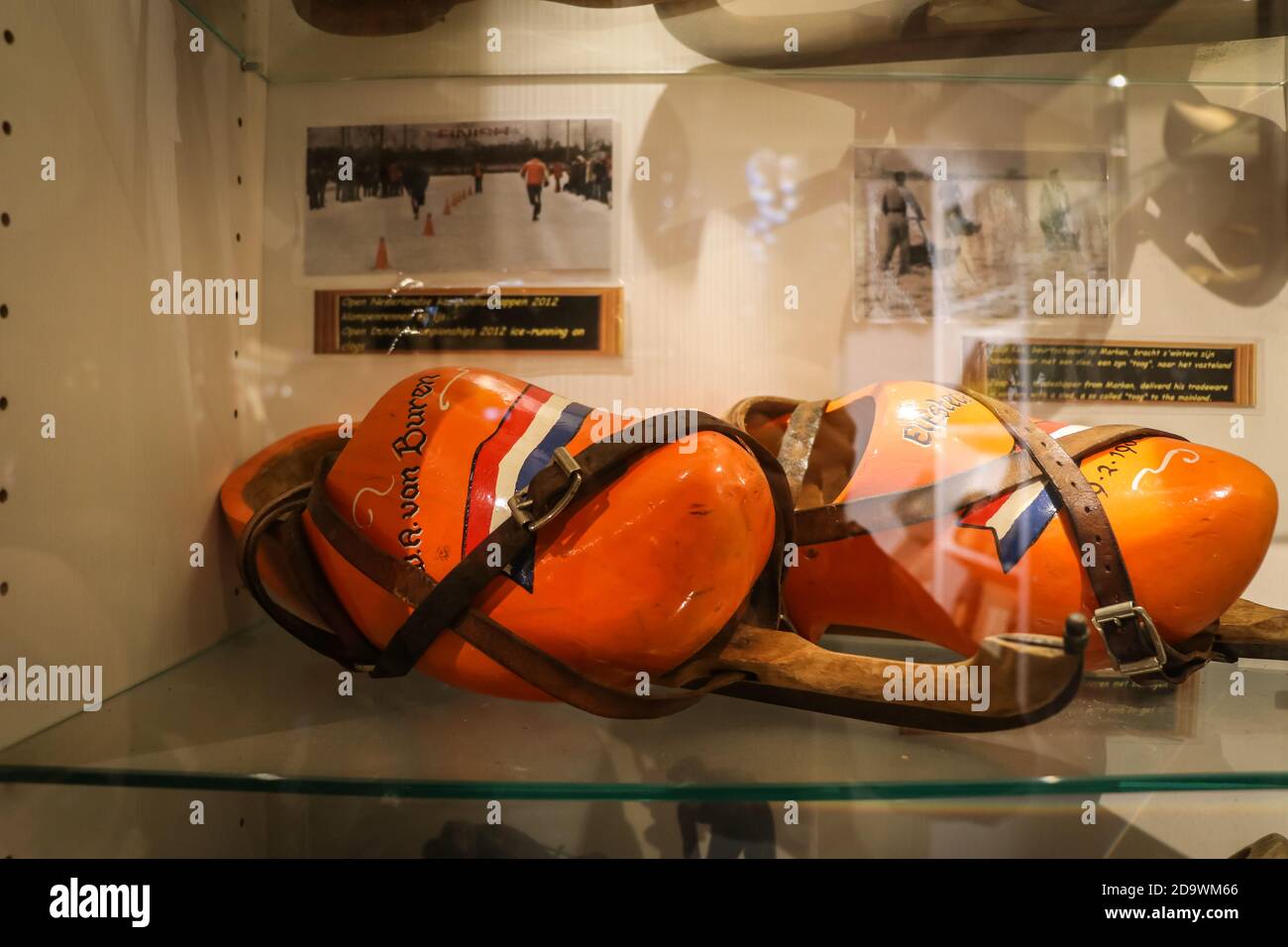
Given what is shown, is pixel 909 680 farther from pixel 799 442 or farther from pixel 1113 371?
pixel 1113 371

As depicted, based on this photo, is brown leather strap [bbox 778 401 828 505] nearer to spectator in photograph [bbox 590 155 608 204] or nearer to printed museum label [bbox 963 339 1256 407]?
printed museum label [bbox 963 339 1256 407]

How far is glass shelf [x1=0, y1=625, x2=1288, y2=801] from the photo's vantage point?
24.9 inches

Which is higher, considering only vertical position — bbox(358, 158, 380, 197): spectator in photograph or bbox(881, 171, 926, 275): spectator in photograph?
bbox(358, 158, 380, 197): spectator in photograph

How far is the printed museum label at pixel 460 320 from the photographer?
843 millimetres

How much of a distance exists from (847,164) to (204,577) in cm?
83

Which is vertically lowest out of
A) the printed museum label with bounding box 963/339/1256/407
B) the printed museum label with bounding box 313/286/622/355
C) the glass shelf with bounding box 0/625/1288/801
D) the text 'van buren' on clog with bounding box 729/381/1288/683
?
the glass shelf with bounding box 0/625/1288/801

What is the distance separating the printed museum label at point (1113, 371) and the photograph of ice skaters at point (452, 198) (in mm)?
439

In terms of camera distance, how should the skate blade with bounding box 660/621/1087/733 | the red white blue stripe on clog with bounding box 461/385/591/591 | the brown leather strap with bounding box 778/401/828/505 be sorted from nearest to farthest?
the skate blade with bounding box 660/621/1087/733 → the red white blue stripe on clog with bounding box 461/385/591/591 → the brown leather strap with bounding box 778/401/828/505

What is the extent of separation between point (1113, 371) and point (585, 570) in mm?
626

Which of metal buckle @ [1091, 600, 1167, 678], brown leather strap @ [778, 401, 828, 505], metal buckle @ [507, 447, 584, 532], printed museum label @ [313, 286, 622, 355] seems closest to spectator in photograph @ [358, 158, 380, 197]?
printed museum label @ [313, 286, 622, 355]

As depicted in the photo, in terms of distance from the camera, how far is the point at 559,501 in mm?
650

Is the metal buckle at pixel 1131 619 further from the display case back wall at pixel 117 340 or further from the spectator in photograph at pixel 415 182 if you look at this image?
the display case back wall at pixel 117 340
